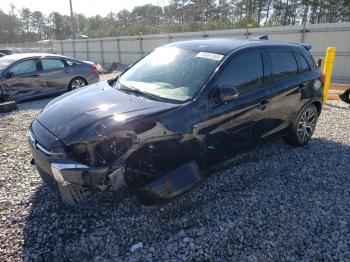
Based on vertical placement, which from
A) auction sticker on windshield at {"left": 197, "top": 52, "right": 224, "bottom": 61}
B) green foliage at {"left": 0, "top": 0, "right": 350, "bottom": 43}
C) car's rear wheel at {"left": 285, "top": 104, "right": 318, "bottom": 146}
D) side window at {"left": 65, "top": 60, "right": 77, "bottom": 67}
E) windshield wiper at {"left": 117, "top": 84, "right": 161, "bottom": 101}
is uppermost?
green foliage at {"left": 0, "top": 0, "right": 350, "bottom": 43}

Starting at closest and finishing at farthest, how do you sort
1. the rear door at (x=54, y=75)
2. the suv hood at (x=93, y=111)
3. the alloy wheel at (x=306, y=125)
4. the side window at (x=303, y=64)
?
the suv hood at (x=93, y=111), the side window at (x=303, y=64), the alloy wheel at (x=306, y=125), the rear door at (x=54, y=75)

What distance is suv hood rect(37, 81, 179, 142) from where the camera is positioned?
2.85 metres

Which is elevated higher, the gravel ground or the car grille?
the car grille

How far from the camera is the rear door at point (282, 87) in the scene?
13.7 ft

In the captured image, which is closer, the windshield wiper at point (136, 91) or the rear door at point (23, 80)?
the windshield wiper at point (136, 91)

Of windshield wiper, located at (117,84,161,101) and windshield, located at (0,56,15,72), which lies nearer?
windshield wiper, located at (117,84,161,101)

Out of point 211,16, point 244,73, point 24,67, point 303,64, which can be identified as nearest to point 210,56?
point 244,73

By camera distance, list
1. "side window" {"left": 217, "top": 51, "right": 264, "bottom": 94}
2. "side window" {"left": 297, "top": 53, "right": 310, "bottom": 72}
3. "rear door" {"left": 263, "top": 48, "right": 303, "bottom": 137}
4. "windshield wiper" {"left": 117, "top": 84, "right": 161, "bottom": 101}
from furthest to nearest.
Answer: "side window" {"left": 297, "top": 53, "right": 310, "bottom": 72} → "rear door" {"left": 263, "top": 48, "right": 303, "bottom": 137} → "side window" {"left": 217, "top": 51, "right": 264, "bottom": 94} → "windshield wiper" {"left": 117, "top": 84, "right": 161, "bottom": 101}

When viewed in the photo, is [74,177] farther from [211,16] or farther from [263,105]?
[211,16]

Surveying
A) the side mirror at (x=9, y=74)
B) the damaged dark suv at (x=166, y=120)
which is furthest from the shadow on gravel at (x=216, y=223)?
the side mirror at (x=9, y=74)

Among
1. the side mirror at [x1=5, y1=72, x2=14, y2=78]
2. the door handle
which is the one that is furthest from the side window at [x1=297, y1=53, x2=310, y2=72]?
the side mirror at [x1=5, y1=72, x2=14, y2=78]

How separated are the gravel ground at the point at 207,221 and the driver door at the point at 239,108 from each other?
58cm

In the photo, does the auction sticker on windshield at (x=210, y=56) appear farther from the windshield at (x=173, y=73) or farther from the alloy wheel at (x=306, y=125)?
the alloy wheel at (x=306, y=125)

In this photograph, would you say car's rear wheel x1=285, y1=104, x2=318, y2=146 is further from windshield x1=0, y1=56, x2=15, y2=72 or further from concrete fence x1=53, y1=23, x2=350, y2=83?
concrete fence x1=53, y1=23, x2=350, y2=83
